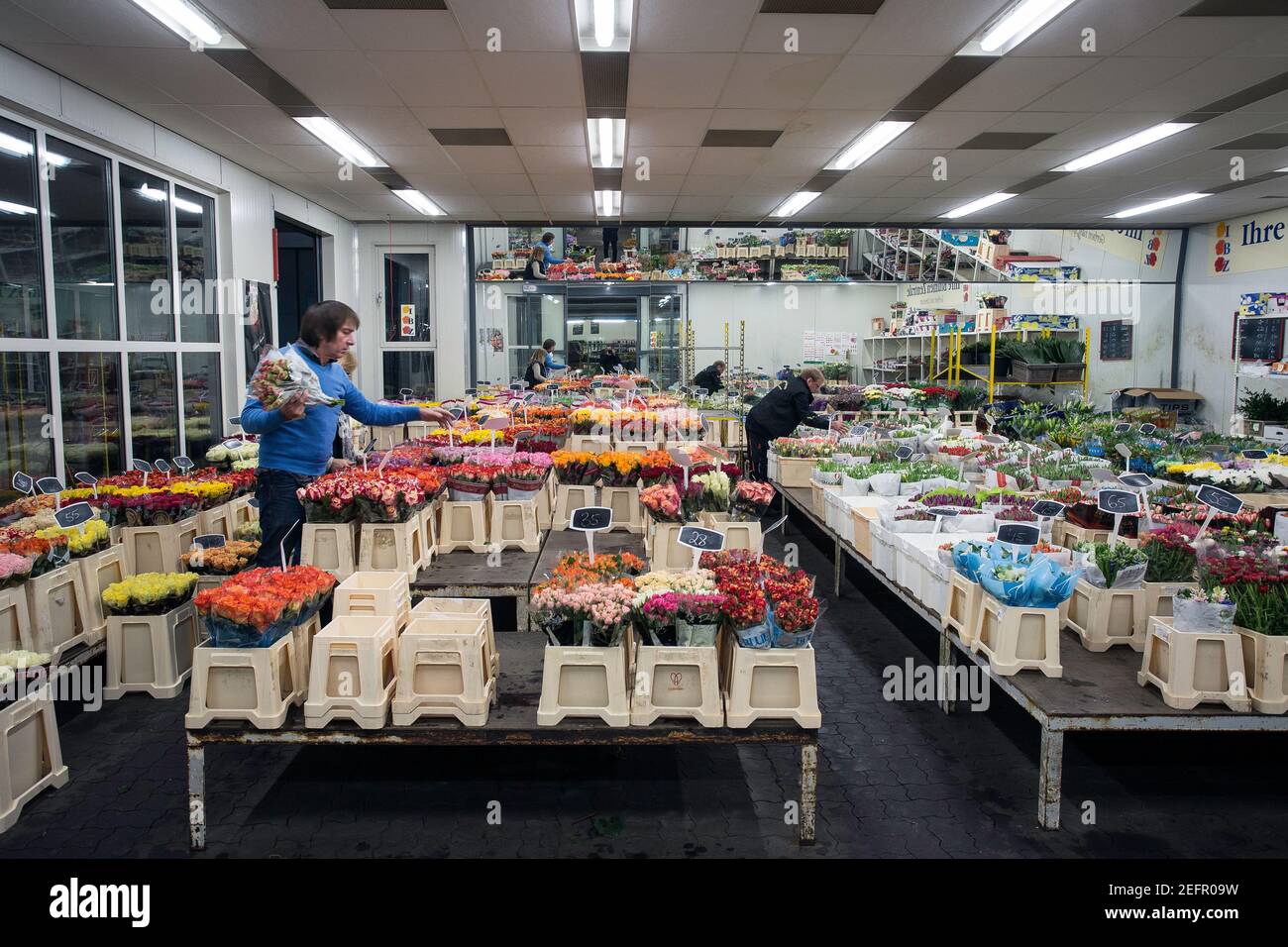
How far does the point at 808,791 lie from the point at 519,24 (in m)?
4.40

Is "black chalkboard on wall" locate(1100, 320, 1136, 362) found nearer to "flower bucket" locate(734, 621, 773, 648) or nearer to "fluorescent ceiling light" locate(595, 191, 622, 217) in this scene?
"fluorescent ceiling light" locate(595, 191, 622, 217)

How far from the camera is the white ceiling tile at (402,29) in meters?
4.78

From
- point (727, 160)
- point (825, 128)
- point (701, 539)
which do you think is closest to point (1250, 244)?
point (825, 128)

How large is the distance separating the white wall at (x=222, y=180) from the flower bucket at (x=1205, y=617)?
6.73 metres

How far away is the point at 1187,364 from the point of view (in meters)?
11.9

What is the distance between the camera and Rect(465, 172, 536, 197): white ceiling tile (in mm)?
8875

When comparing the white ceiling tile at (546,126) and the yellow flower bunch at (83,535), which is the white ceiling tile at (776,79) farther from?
the yellow flower bunch at (83,535)

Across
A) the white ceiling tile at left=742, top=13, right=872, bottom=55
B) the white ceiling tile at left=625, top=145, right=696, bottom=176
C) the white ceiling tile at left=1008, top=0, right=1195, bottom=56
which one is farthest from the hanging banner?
the white ceiling tile at left=742, top=13, right=872, bottom=55

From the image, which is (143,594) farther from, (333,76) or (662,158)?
Result: (662,158)

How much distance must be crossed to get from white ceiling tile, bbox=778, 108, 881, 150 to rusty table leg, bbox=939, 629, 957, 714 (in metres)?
4.36

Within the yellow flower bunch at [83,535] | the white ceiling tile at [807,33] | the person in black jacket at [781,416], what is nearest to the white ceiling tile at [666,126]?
the white ceiling tile at [807,33]
